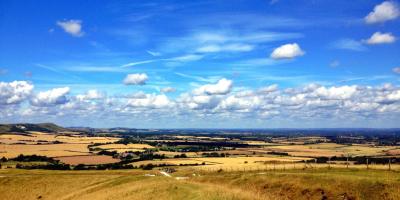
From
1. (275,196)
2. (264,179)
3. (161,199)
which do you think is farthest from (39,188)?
(275,196)

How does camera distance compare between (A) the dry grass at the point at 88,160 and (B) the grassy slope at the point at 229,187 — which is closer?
(B) the grassy slope at the point at 229,187

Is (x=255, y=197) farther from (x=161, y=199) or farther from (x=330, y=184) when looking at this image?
(x=161, y=199)

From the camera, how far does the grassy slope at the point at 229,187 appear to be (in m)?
47.8

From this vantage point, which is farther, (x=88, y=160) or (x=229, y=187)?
(x=88, y=160)

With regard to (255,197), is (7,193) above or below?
below

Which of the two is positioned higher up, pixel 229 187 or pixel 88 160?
pixel 229 187

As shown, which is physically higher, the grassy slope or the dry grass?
the grassy slope

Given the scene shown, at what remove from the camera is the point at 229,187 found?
60375 millimetres

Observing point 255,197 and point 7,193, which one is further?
point 7,193

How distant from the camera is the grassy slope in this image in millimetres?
47750

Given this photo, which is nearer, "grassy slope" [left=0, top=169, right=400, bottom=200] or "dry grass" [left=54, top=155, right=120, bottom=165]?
"grassy slope" [left=0, top=169, right=400, bottom=200]

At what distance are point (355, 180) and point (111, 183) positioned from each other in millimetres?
44128

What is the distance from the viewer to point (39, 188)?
87750 millimetres

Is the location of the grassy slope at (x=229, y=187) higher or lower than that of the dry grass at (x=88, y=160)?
higher
